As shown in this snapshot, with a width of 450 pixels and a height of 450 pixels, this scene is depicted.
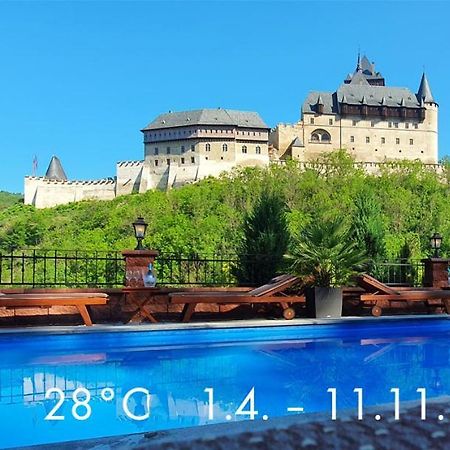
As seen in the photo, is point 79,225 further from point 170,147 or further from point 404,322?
point 404,322

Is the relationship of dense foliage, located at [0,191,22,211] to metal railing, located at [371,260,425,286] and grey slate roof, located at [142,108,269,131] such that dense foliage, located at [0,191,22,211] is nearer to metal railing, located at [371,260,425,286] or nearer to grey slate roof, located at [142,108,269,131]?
grey slate roof, located at [142,108,269,131]

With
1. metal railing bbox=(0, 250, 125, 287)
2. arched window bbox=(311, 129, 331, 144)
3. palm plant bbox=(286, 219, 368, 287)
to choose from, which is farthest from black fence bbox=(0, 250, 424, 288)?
arched window bbox=(311, 129, 331, 144)

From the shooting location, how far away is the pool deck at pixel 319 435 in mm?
1474

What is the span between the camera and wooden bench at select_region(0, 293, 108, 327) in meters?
6.71

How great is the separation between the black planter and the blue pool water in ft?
1.93

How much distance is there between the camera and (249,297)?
7.88m

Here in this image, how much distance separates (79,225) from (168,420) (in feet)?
→ 160

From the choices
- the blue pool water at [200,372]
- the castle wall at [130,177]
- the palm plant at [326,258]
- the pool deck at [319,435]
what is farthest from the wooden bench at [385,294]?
the castle wall at [130,177]

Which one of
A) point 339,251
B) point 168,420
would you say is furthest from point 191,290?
point 168,420

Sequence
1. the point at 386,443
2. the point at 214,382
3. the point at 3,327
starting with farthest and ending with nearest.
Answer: the point at 3,327 < the point at 214,382 < the point at 386,443

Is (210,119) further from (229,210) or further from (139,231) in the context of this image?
(139,231)

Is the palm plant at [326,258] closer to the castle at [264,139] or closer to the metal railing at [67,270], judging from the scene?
the metal railing at [67,270]

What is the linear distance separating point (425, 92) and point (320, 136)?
1799 centimetres

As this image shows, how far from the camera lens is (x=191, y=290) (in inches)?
336
